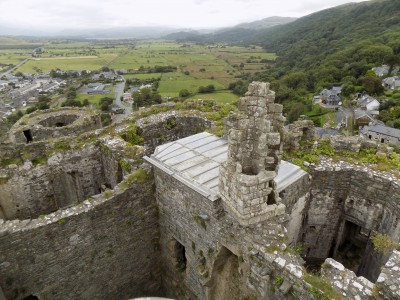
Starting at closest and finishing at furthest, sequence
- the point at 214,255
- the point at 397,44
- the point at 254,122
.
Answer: the point at 254,122 → the point at 214,255 → the point at 397,44

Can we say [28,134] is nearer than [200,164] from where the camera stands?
No

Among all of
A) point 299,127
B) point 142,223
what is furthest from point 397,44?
point 142,223

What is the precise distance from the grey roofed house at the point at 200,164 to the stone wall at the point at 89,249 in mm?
1263

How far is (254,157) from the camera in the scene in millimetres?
6547

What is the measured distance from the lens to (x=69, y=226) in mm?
8867

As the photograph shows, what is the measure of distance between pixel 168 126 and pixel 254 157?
10.2 metres

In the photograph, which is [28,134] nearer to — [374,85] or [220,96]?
[220,96]

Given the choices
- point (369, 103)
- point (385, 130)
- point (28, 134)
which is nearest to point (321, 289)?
point (28, 134)

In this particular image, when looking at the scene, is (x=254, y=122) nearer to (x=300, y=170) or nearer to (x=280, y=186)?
(x=280, y=186)

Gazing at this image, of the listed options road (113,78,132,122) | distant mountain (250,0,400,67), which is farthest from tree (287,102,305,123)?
distant mountain (250,0,400,67)

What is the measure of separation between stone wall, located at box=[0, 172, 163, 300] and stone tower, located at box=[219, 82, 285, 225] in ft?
14.3

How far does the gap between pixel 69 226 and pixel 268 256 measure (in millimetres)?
6007

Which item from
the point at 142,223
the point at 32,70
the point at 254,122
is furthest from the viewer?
the point at 32,70

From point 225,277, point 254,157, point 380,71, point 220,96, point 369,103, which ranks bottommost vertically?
point 220,96
